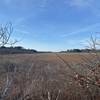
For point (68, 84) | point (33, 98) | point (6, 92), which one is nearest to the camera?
point (6, 92)

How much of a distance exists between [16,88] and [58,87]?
183 centimetres

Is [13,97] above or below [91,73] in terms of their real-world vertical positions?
below

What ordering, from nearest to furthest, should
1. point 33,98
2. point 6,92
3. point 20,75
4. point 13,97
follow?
point 6,92, point 13,97, point 33,98, point 20,75

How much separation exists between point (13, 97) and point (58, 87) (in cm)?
284

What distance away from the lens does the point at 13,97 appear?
828 centimetres

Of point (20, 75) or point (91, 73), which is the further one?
point (20, 75)

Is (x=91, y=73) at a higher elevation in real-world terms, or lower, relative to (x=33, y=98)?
higher

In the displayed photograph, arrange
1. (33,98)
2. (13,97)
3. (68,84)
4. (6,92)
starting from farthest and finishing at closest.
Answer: (68,84) < (33,98) < (13,97) < (6,92)

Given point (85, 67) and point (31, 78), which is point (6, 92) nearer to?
point (85, 67)

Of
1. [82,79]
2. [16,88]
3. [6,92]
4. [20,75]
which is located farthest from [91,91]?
[6,92]

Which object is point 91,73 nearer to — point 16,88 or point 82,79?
point 82,79

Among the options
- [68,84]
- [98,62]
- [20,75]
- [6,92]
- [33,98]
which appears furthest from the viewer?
[20,75]

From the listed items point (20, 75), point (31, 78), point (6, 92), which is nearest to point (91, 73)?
point (31, 78)

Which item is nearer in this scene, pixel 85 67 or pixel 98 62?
pixel 98 62
